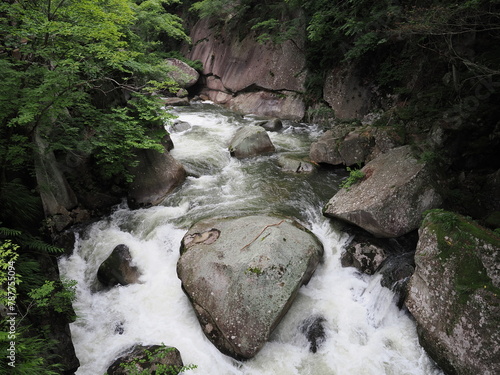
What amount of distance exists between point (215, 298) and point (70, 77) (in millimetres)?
4649

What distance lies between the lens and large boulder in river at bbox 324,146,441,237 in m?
5.88

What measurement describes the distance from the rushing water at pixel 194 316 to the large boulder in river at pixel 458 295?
1.51 ft

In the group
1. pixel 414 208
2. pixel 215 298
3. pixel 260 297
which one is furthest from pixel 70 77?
pixel 414 208

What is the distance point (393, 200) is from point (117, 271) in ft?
20.2

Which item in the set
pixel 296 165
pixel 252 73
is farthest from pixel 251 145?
pixel 252 73

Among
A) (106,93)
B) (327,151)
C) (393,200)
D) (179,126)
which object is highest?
(106,93)

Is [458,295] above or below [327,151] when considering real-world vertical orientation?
above

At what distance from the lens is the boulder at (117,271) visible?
6090mm

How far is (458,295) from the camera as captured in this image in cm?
430

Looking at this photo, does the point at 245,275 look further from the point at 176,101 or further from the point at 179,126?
the point at 176,101

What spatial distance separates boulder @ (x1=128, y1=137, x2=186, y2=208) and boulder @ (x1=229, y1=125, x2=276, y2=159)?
8.84 feet

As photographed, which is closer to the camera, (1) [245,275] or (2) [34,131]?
(1) [245,275]

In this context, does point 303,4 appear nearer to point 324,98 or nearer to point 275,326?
point 324,98

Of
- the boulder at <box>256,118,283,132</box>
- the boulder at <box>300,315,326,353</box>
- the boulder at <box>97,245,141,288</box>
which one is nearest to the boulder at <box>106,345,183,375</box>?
the boulder at <box>97,245,141,288</box>
